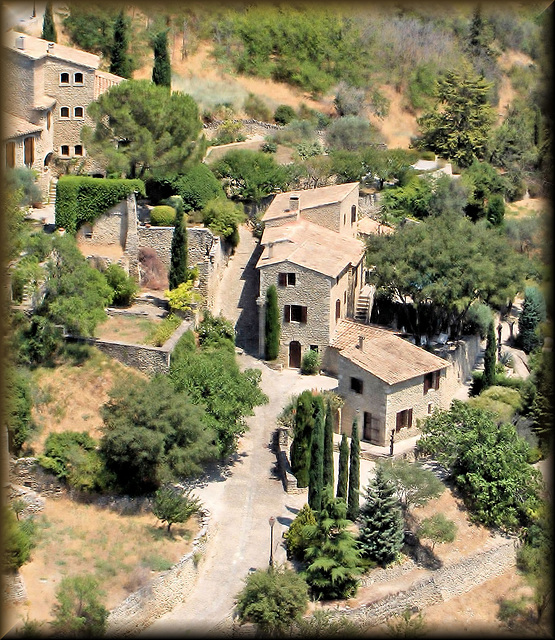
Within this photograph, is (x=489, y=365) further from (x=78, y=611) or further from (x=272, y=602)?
(x=78, y=611)

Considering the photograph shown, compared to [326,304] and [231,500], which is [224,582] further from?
[326,304]

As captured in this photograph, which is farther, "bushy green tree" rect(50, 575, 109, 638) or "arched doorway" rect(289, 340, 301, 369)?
"arched doorway" rect(289, 340, 301, 369)

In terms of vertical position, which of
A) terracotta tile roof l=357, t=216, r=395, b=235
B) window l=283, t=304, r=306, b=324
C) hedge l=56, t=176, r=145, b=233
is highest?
hedge l=56, t=176, r=145, b=233

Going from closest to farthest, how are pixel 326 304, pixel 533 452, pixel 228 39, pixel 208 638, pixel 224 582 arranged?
pixel 208 638, pixel 224 582, pixel 533 452, pixel 326 304, pixel 228 39

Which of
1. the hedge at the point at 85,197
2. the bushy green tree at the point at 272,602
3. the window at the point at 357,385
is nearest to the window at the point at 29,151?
the hedge at the point at 85,197

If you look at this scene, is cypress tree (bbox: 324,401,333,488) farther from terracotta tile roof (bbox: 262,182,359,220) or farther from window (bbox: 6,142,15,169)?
window (bbox: 6,142,15,169)

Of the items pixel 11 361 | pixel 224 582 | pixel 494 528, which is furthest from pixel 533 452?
pixel 11 361

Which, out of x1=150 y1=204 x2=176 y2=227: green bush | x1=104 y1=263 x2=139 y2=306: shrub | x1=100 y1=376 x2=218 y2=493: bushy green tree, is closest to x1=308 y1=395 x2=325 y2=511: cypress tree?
x1=100 y1=376 x2=218 y2=493: bushy green tree
